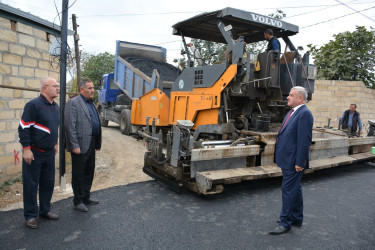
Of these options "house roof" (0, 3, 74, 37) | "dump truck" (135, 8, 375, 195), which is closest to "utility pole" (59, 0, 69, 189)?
"house roof" (0, 3, 74, 37)

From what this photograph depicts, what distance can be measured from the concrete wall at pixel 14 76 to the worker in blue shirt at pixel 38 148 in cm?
194

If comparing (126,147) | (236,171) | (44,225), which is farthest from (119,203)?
(126,147)

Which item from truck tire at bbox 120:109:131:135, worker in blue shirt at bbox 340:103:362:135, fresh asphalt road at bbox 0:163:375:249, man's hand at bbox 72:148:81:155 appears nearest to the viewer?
fresh asphalt road at bbox 0:163:375:249

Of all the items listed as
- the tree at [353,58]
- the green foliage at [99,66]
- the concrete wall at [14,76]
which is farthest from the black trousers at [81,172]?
the green foliage at [99,66]

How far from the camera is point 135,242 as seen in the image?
284 centimetres

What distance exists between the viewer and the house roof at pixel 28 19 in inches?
180

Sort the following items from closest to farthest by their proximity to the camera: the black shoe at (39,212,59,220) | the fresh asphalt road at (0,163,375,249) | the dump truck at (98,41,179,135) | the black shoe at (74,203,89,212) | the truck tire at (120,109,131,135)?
the fresh asphalt road at (0,163,375,249), the black shoe at (39,212,59,220), the black shoe at (74,203,89,212), the dump truck at (98,41,179,135), the truck tire at (120,109,131,135)

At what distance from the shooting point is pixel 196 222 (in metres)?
3.37

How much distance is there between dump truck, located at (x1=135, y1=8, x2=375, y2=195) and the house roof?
8.19 feet

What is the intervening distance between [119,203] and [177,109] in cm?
278

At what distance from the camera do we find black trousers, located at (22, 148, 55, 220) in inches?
123

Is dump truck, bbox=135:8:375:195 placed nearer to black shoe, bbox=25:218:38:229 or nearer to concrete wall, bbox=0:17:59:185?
black shoe, bbox=25:218:38:229

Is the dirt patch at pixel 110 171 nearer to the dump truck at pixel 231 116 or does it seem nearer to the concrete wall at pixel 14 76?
the concrete wall at pixel 14 76

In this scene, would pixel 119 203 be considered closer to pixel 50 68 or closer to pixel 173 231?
pixel 173 231
